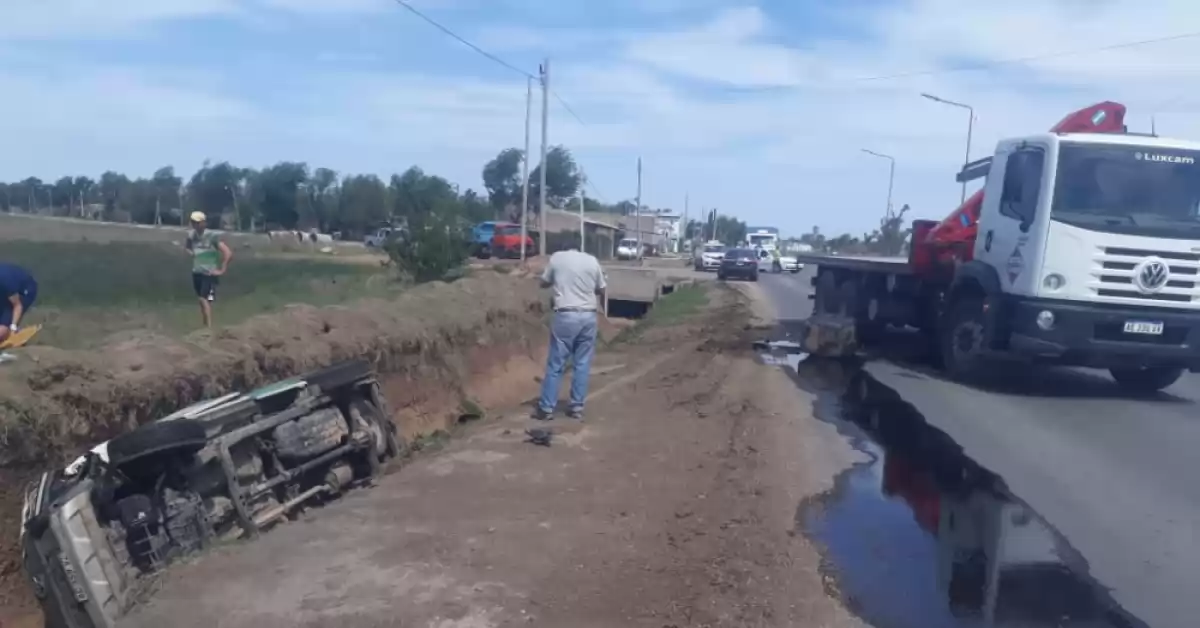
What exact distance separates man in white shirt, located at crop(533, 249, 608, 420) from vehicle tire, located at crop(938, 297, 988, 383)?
5.41 meters

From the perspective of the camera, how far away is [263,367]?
9.06m

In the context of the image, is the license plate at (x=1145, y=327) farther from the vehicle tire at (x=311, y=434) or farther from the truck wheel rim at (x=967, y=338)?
the vehicle tire at (x=311, y=434)

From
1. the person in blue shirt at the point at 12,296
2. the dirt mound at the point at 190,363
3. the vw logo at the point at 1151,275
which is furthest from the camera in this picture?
the vw logo at the point at 1151,275

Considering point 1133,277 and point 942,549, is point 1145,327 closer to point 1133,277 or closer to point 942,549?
point 1133,277

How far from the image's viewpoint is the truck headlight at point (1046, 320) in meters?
12.1

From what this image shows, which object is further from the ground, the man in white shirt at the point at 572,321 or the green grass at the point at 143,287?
the man in white shirt at the point at 572,321

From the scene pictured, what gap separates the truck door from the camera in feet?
40.1

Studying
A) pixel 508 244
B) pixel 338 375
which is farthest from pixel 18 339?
pixel 508 244

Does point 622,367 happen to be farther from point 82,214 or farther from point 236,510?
point 82,214

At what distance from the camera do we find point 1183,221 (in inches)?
475

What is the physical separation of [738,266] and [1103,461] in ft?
121

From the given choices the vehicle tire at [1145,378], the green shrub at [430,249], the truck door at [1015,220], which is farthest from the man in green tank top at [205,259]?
the green shrub at [430,249]

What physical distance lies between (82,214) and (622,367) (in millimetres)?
82919

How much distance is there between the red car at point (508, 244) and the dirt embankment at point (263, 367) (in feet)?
87.4
